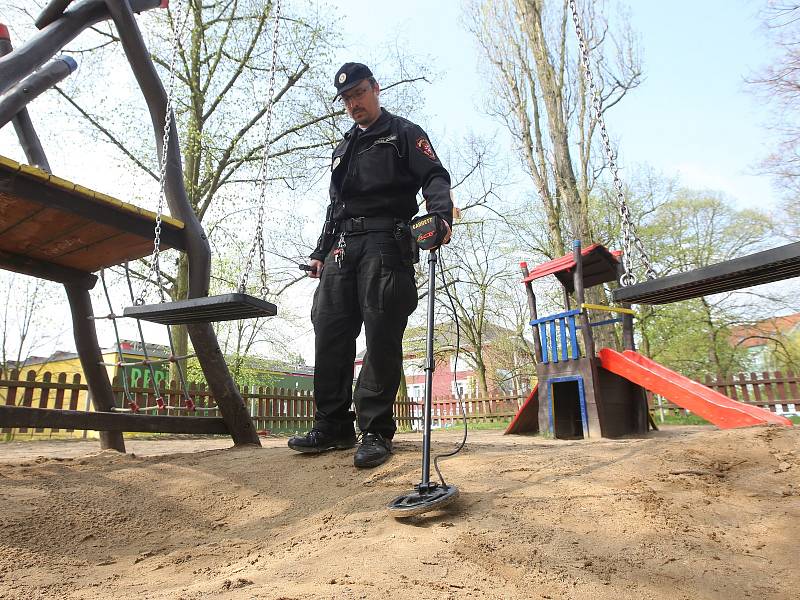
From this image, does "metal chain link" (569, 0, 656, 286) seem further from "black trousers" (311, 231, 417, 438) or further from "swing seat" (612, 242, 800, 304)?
"black trousers" (311, 231, 417, 438)

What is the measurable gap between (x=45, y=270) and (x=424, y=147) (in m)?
2.90

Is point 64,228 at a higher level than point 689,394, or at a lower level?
higher

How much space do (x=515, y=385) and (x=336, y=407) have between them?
21.7 metres

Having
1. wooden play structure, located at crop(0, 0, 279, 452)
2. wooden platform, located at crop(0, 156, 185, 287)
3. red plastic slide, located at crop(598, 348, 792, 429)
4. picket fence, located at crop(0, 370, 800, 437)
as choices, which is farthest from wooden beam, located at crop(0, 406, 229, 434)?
picket fence, located at crop(0, 370, 800, 437)

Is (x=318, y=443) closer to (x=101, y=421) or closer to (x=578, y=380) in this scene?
(x=101, y=421)

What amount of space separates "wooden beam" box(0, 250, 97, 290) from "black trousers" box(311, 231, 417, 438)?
2.12 metres

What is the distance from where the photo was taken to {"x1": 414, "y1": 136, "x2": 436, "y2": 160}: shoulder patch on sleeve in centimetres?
300

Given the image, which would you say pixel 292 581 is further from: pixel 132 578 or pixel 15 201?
pixel 15 201

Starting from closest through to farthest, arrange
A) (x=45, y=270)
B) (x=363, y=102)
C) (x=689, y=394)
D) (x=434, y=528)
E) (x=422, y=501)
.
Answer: (x=434, y=528) < (x=422, y=501) < (x=363, y=102) < (x=45, y=270) < (x=689, y=394)

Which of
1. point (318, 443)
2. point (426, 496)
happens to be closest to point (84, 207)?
point (318, 443)

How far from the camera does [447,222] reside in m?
2.62

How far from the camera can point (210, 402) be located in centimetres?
1191

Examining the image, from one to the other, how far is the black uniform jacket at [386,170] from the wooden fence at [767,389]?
1116 centimetres

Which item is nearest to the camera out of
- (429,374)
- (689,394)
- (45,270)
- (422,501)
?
(422,501)
